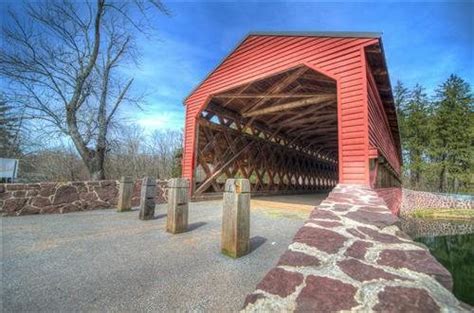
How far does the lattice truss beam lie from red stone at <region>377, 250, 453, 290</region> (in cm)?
523

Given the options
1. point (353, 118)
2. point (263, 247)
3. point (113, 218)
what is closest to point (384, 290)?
point (263, 247)

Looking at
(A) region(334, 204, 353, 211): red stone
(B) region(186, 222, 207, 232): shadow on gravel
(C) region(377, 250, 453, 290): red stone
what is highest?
(A) region(334, 204, 353, 211): red stone

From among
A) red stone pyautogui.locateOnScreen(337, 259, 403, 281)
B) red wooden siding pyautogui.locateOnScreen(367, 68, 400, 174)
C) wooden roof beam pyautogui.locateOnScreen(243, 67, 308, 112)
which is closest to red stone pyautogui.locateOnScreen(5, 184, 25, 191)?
red stone pyautogui.locateOnScreen(337, 259, 403, 281)

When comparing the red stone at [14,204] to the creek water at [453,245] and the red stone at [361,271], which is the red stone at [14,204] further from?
the creek water at [453,245]

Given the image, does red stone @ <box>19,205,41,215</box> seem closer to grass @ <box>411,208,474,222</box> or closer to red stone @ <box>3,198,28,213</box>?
red stone @ <box>3,198,28,213</box>

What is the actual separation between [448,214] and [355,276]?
61.3ft

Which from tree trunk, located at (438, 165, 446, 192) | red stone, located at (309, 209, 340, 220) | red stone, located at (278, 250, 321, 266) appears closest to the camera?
red stone, located at (278, 250, 321, 266)

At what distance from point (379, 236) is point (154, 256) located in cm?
226

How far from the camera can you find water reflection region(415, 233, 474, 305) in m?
6.16

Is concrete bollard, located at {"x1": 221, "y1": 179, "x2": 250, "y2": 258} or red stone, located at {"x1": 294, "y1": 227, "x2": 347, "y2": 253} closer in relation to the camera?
red stone, located at {"x1": 294, "y1": 227, "x2": 347, "y2": 253}

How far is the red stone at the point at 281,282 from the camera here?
1356 mm

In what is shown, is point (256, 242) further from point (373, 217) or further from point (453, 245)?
point (453, 245)

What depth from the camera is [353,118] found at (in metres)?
4.68

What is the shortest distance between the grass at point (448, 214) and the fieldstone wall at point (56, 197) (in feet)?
55.1
